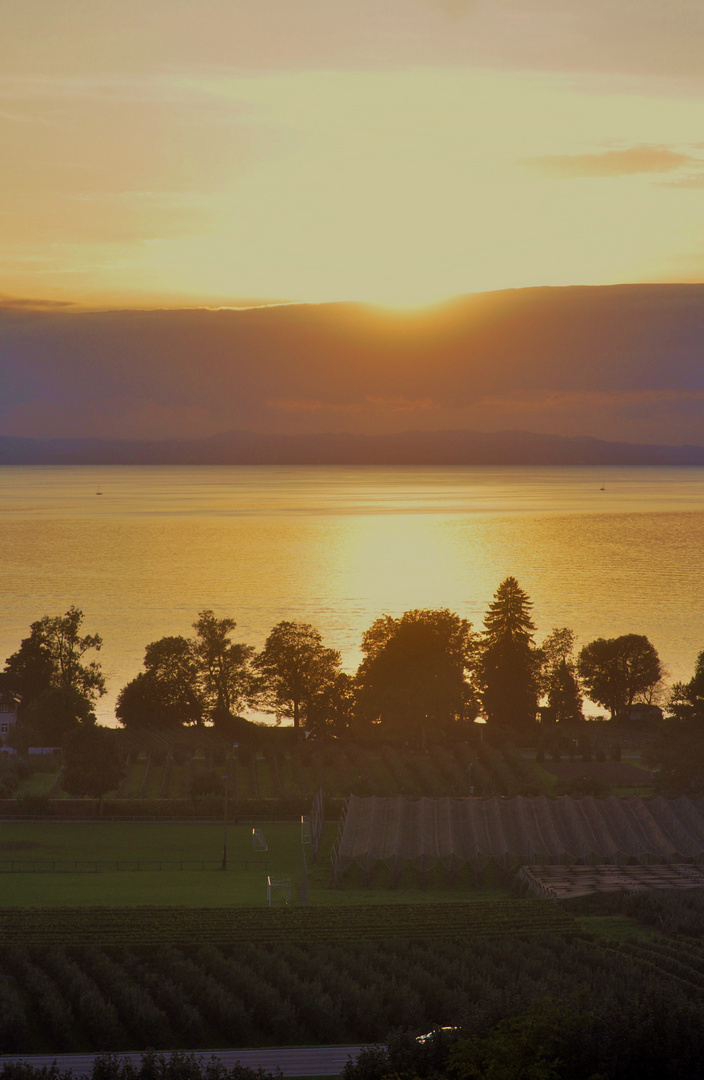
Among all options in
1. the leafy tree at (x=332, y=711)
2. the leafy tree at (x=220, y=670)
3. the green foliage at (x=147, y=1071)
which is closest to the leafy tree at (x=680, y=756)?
the leafy tree at (x=332, y=711)

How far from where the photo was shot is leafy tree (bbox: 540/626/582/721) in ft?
204

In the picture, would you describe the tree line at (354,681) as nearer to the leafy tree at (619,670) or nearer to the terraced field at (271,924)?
the leafy tree at (619,670)

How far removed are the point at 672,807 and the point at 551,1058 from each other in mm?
23922

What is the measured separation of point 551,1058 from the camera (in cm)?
2041

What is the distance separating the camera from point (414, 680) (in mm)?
58156

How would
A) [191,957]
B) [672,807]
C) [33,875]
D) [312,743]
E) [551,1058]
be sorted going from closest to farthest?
[551,1058]
[191,957]
[33,875]
[672,807]
[312,743]

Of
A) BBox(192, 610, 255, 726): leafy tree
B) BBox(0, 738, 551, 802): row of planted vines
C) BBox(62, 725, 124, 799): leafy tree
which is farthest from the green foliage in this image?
BBox(192, 610, 255, 726): leafy tree

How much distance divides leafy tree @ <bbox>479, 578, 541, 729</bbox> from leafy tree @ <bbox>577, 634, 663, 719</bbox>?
3.51 metres

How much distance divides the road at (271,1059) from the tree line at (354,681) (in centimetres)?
3309

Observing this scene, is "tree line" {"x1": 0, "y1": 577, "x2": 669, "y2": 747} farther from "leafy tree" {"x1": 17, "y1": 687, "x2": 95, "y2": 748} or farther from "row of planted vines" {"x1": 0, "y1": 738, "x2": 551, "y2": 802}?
"row of planted vines" {"x1": 0, "y1": 738, "x2": 551, "y2": 802}

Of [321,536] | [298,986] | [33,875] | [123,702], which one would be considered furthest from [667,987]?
[321,536]

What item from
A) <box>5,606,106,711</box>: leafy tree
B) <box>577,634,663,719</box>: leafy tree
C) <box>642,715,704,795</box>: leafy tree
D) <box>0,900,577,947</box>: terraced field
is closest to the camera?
<box>0,900,577,947</box>: terraced field

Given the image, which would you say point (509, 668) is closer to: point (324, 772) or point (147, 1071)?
point (324, 772)

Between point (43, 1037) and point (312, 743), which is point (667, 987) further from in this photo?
point (312, 743)
